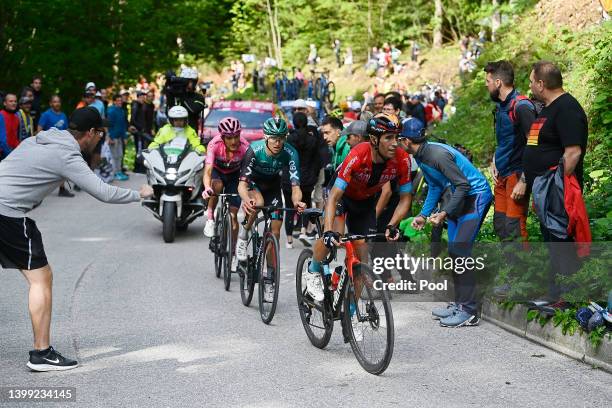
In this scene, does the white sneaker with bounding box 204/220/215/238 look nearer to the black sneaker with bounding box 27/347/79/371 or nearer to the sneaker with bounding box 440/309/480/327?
the sneaker with bounding box 440/309/480/327

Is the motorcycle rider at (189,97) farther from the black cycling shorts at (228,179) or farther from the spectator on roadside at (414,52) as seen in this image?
the spectator on roadside at (414,52)

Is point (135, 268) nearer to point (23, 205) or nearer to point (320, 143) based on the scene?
point (320, 143)

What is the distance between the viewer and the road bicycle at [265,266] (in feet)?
30.7

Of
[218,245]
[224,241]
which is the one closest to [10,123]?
[218,245]

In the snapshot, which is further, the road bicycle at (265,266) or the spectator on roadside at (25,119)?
the spectator on roadside at (25,119)

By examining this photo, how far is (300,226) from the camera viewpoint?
16.1 meters

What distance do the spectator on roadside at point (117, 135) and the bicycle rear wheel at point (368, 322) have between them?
17.2 m

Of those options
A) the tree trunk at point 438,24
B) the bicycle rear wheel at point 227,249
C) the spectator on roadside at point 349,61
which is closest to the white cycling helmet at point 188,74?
the bicycle rear wheel at point 227,249

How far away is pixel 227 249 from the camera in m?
11.3

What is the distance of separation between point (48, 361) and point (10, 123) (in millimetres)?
11484

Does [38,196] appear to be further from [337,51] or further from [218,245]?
[337,51]


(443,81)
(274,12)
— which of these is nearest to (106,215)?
(443,81)

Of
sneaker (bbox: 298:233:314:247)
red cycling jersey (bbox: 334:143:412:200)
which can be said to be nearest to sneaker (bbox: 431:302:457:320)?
red cycling jersey (bbox: 334:143:412:200)

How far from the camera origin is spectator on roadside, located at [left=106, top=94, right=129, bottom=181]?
24.3 meters
